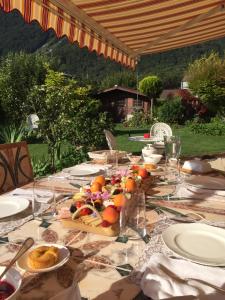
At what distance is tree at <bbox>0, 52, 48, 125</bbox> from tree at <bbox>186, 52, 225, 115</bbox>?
1127cm

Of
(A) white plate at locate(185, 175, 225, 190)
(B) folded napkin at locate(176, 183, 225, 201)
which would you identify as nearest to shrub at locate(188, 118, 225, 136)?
(A) white plate at locate(185, 175, 225, 190)

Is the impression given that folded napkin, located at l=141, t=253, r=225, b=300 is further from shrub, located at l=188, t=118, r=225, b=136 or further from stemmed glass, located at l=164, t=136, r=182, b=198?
shrub, located at l=188, t=118, r=225, b=136

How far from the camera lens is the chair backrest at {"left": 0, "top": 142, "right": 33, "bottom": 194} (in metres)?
2.70

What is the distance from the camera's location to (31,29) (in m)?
79.3

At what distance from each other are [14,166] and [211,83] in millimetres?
21962

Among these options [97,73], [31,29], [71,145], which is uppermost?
[31,29]

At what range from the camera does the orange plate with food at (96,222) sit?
1306 millimetres

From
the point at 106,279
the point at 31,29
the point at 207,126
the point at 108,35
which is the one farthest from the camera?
the point at 31,29

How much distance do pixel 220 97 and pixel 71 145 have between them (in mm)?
16602

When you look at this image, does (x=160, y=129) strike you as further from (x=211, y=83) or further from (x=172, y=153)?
(x=211, y=83)

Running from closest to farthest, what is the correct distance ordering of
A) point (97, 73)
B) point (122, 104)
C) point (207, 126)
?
point (207, 126) → point (122, 104) → point (97, 73)

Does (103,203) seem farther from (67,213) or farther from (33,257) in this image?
(33,257)

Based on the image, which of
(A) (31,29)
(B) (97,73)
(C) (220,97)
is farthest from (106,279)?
(A) (31,29)

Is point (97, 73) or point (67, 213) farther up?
point (97, 73)
